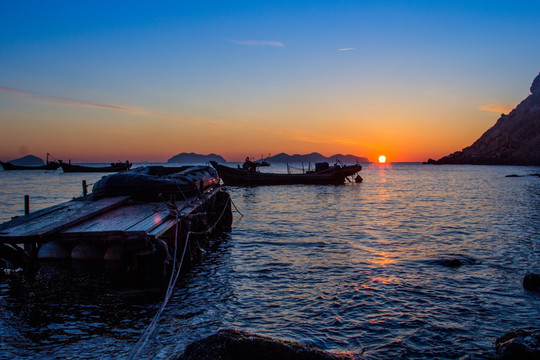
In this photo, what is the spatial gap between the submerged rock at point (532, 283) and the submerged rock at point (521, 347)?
161 inches

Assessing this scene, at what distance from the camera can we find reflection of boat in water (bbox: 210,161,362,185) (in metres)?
50.8

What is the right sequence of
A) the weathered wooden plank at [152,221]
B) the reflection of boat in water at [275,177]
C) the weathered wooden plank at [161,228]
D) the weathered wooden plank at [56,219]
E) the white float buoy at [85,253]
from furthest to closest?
the reflection of boat in water at [275,177], the white float buoy at [85,253], the weathered wooden plank at [152,221], the weathered wooden plank at [161,228], the weathered wooden plank at [56,219]

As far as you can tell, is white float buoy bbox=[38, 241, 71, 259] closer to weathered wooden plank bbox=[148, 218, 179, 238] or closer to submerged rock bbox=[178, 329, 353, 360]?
weathered wooden plank bbox=[148, 218, 179, 238]

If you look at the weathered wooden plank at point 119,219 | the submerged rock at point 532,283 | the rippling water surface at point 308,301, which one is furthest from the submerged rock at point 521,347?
the weathered wooden plank at point 119,219

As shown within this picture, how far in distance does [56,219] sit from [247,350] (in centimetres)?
821

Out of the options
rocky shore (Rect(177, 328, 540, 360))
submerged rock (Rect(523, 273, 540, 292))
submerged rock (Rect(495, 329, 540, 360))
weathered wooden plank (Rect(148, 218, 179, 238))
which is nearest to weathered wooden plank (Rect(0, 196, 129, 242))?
weathered wooden plank (Rect(148, 218, 179, 238))

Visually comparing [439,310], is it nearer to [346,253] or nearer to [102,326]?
[346,253]

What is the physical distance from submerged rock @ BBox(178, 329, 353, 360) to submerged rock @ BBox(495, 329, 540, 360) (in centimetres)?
323

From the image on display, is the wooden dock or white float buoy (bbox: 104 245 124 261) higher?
the wooden dock

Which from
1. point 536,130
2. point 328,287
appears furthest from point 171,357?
point 536,130

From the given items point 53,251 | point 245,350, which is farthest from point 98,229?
point 245,350

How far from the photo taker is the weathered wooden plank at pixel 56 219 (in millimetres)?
8633

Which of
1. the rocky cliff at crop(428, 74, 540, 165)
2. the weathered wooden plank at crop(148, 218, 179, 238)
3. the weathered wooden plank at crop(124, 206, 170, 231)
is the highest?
the rocky cliff at crop(428, 74, 540, 165)

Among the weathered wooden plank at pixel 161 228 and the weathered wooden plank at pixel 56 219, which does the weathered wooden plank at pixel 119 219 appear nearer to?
the weathered wooden plank at pixel 56 219
